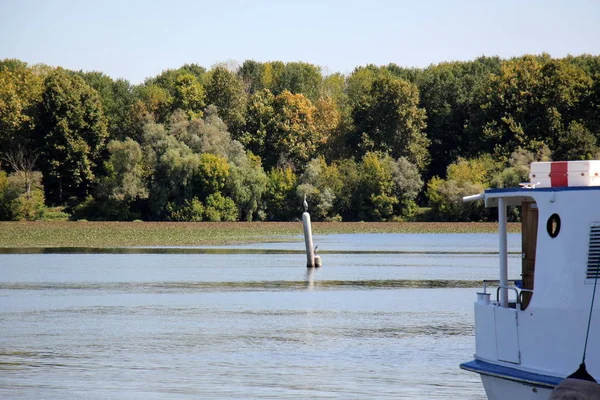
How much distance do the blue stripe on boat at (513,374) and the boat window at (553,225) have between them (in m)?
1.82

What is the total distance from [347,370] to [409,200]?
72.3 meters

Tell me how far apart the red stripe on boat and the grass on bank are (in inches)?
2068

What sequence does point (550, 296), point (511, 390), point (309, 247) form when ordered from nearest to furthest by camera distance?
point (550, 296), point (511, 390), point (309, 247)

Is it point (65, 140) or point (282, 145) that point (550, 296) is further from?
point (282, 145)

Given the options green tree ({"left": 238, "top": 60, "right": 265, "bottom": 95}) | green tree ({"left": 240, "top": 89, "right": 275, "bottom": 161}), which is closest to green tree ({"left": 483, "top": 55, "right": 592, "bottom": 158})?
green tree ({"left": 240, "top": 89, "right": 275, "bottom": 161})

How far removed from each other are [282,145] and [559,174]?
283 ft

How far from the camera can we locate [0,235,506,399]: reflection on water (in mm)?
19391

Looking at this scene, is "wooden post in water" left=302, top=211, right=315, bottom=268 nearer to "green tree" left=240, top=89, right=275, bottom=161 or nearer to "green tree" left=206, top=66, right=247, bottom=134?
"green tree" left=240, top=89, right=275, bottom=161

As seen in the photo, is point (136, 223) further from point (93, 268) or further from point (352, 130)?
point (93, 268)

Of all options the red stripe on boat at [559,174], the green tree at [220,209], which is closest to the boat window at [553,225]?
the red stripe on boat at [559,174]

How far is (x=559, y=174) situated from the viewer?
1416 centimetres

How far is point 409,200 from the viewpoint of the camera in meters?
92.6

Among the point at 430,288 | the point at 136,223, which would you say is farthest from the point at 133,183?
the point at 430,288

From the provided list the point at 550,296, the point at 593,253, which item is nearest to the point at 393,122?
the point at 550,296
